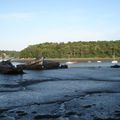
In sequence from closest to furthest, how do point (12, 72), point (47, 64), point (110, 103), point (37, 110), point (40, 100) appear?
1. point (37, 110)
2. point (110, 103)
3. point (40, 100)
4. point (12, 72)
5. point (47, 64)

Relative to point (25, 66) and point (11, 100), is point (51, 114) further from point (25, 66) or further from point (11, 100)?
point (25, 66)

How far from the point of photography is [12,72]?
76.1 m

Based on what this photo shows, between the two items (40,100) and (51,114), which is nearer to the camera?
(51,114)

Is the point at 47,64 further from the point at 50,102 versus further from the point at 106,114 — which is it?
the point at 106,114

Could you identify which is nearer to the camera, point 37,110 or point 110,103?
point 37,110

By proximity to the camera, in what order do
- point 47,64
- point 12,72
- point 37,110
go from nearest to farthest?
1. point 37,110
2. point 12,72
3. point 47,64

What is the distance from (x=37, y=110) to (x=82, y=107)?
3.41m

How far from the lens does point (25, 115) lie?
22578mm

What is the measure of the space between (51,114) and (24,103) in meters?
Answer: 5.84

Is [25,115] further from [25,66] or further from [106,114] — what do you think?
[25,66]

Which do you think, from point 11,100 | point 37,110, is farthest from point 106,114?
point 11,100

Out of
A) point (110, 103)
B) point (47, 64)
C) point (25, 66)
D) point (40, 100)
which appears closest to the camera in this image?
point (110, 103)

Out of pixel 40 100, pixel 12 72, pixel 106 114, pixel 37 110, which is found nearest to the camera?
pixel 106 114

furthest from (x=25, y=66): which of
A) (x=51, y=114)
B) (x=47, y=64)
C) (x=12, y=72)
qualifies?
(x=51, y=114)
